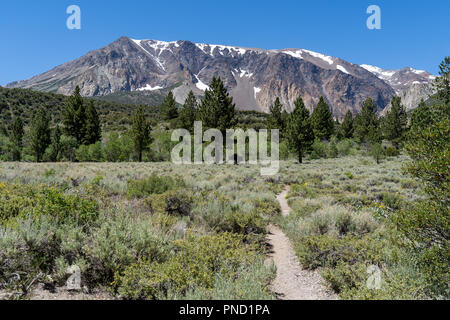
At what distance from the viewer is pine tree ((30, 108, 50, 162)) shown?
1523 inches

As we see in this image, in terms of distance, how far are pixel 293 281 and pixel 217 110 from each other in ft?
105

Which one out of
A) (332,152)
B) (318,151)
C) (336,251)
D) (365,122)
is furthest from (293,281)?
(365,122)

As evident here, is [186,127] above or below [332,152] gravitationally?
above

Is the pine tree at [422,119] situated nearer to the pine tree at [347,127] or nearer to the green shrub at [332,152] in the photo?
the green shrub at [332,152]

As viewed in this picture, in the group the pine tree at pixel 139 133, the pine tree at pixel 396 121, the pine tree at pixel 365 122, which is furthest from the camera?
the pine tree at pixel 365 122

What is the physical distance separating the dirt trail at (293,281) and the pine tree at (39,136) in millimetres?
45650

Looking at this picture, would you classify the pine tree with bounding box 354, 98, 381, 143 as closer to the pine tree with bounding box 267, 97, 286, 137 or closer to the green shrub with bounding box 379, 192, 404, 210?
the pine tree with bounding box 267, 97, 286, 137

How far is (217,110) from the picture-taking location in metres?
35.0

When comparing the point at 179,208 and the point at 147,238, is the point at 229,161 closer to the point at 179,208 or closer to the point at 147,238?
the point at 179,208

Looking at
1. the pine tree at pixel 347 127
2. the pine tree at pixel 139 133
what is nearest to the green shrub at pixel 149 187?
the pine tree at pixel 139 133

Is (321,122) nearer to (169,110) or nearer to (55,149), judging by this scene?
(169,110)

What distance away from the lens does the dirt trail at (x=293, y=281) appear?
4137mm

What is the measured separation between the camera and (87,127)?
146ft

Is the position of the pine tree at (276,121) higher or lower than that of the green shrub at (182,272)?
higher
